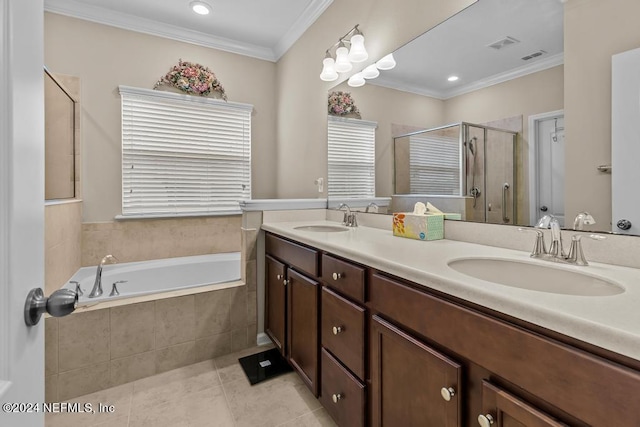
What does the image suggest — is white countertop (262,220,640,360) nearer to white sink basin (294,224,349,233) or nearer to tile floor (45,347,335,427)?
white sink basin (294,224,349,233)

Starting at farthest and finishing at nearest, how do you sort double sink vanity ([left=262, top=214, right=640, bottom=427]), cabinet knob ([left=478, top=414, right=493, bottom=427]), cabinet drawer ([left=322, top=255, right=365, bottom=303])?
cabinet drawer ([left=322, top=255, right=365, bottom=303]) → cabinet knob ([left=478, top=414, right=493, bottom=427]) → double sink vanity ([left=262, top=214, right=640, bottom=427])

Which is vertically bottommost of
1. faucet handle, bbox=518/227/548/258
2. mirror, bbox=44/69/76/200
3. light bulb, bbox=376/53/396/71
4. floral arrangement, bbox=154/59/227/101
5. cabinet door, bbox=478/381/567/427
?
cabinet door, bbox=478/381/567/427

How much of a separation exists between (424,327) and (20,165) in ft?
3.16

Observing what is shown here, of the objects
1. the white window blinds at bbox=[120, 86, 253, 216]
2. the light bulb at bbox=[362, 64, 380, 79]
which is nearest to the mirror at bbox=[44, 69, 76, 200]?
the white window blinds at bbox=[120, 86, 253, 216]

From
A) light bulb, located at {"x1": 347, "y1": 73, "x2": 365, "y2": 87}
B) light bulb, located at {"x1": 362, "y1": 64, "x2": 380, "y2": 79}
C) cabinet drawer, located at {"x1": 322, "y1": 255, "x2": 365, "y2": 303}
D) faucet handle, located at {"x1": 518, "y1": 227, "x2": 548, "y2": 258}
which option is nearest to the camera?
faucet handle, located at {"x1": 518, "y1": 227, "x2": 548, "y2": 258}

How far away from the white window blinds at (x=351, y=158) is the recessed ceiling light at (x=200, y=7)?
145 centimetres

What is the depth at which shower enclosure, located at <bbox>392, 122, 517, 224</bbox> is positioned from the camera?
4.26 ft

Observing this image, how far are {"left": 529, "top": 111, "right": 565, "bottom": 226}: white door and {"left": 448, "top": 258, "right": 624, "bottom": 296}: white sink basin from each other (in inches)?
10.1

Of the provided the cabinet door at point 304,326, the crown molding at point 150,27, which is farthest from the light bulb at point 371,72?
the cabinet door at point 304,326

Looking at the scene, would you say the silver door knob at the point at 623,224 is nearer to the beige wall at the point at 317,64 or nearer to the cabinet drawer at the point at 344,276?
the cabinet drawer at the point at 344,276

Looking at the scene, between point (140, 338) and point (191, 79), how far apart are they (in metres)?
2.36

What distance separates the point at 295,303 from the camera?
68.4 inches

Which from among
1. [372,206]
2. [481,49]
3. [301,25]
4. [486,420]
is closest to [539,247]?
[486,420]

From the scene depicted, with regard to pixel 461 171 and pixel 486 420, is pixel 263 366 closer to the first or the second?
pixel 486 420
